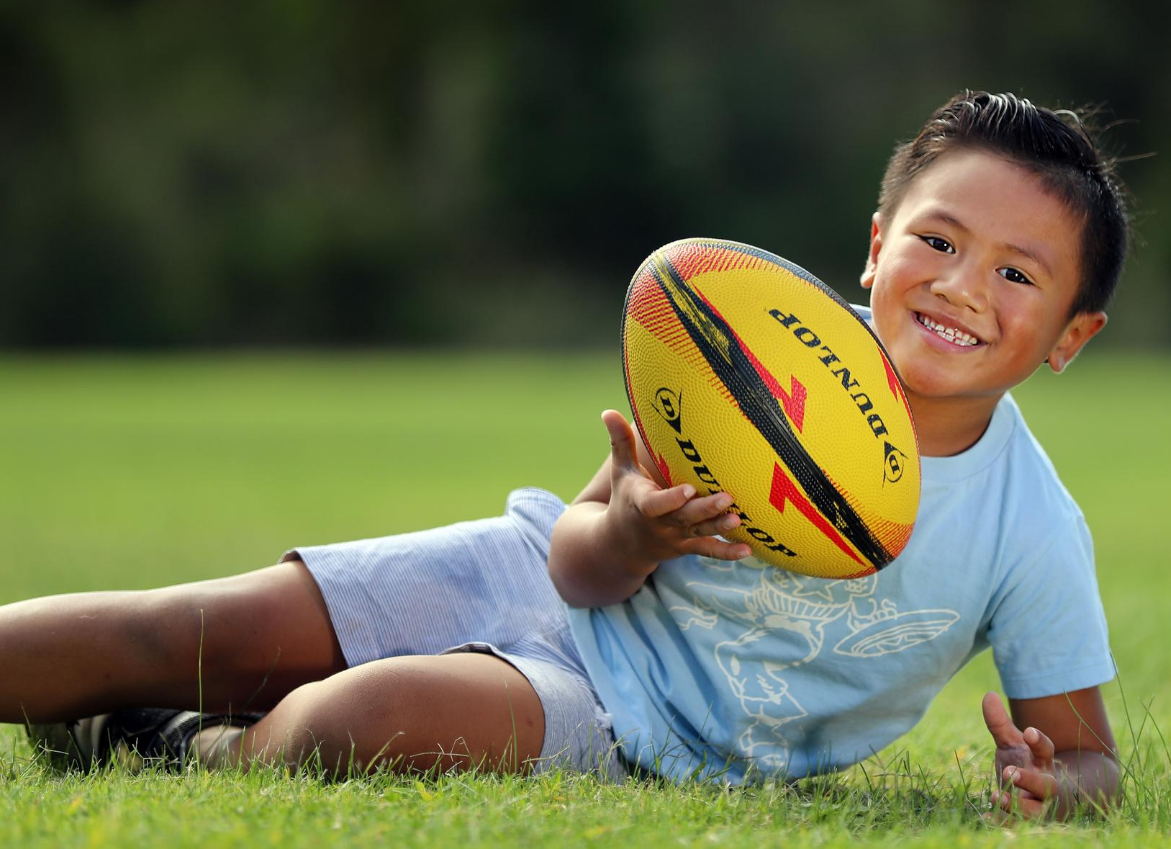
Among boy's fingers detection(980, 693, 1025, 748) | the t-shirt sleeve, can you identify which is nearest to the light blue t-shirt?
the t-shirt sleeve

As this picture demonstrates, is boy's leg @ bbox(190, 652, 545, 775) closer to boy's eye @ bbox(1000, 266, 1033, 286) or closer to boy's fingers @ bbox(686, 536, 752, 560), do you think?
boy's fingers @ bbox(686, 536, 752, 560)

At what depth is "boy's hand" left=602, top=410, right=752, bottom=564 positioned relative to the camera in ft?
7.00

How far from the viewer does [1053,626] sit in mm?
2438

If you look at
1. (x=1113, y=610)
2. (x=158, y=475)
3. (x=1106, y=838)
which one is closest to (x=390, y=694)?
(x=1106, y=838)

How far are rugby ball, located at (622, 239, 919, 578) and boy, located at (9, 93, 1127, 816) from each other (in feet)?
0.40

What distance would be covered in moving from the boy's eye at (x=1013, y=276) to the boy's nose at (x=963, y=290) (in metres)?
0.06

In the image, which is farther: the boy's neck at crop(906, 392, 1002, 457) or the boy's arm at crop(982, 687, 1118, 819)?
the boy's neck at crop(906, 392, 1002, 457)

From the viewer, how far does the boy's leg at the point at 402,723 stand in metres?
2.19

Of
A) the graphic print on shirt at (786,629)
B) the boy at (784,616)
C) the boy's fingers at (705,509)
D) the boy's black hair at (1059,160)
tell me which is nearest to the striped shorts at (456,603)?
the boy at (784,616)

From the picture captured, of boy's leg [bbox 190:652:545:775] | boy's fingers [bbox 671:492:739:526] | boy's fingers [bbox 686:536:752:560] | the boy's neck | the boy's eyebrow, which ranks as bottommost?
boy's leg [bbox 190:652:545:775]

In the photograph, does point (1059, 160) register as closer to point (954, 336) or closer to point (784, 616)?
point (954, 336)

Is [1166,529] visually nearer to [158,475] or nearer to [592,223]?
[158,475]

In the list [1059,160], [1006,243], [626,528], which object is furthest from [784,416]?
[1059,160]

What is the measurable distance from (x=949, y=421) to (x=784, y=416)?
51 centimetres
